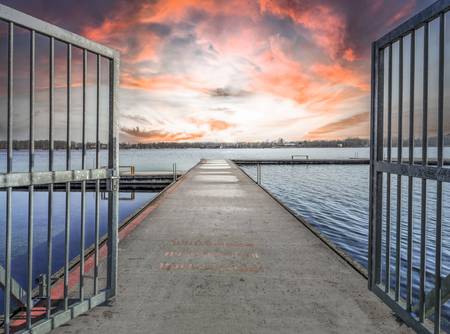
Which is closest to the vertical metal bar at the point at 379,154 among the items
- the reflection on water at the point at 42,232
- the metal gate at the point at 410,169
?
the metal gate at the point at 410,169

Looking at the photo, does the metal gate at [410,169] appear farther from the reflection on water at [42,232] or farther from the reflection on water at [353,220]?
the reflection on water at [42,232]

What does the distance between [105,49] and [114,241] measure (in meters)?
2.82

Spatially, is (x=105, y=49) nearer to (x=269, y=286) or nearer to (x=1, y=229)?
(x=269, y=286)

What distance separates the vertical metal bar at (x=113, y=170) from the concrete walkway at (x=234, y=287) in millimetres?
447

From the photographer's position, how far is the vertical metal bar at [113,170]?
4.16 metres

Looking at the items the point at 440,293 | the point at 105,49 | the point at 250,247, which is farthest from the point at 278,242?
the point at 105,49

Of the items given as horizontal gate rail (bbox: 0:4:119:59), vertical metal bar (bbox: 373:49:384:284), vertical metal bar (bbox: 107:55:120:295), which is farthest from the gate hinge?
vertical metal bar (bbox: 373:49:384:284)

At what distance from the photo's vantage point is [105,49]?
159 inches

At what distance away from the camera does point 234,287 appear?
451 cm

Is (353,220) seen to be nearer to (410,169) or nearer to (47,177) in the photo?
(410,169)

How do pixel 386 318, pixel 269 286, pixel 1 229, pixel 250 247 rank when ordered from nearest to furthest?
pixel 386 318
pixel 269 286
pixel 250 247
pixel 1 229

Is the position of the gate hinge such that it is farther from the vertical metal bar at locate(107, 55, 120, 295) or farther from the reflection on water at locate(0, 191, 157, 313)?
the reflection on water at locate(0, 191, 157, 313)

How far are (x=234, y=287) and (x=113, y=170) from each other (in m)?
2.63

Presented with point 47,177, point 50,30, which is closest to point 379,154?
point 47,177
